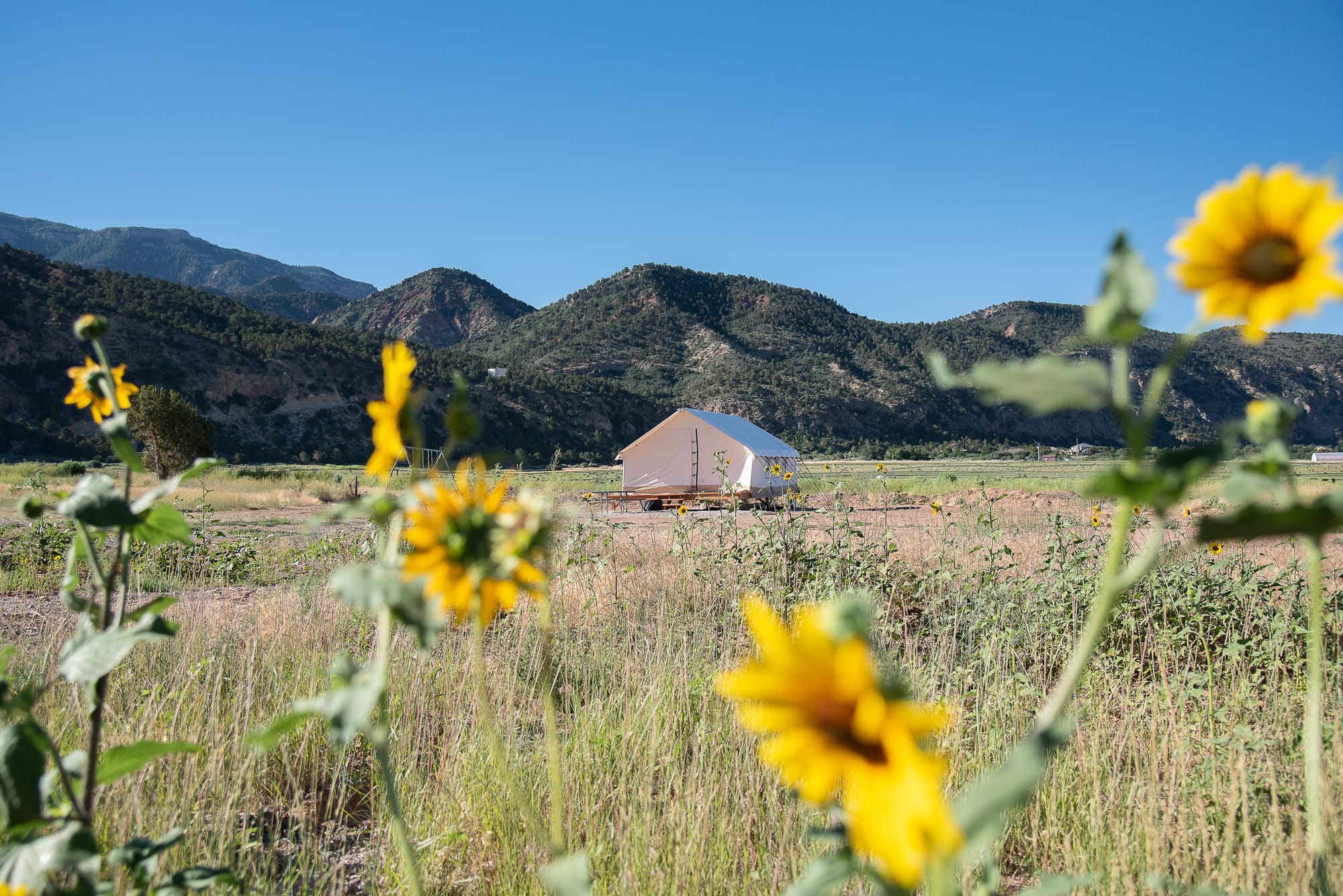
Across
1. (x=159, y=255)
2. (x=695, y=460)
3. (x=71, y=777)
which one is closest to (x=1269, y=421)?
(x=71, y=777)

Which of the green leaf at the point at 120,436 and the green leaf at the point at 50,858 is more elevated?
the green leaf at the point at 120,436

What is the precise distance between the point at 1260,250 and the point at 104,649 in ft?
3.31

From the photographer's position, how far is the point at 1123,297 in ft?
1.54

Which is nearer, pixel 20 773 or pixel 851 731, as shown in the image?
pixel 851 731

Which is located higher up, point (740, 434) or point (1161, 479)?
point (740, 434)

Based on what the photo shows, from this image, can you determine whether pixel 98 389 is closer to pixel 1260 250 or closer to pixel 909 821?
pixel 909 821

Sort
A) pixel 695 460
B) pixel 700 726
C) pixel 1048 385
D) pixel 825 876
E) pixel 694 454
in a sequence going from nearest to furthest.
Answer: pixel 1048 385
pixel 825 876
pixel 700 726
pixel 695 460
pixel 694 454

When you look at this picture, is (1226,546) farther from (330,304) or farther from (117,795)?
(330,304)

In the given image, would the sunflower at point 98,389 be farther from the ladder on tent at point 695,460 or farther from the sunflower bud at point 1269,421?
the ladder on tent at point 695,460

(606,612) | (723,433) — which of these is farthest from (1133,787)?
(723,433)

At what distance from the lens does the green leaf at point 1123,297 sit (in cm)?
46

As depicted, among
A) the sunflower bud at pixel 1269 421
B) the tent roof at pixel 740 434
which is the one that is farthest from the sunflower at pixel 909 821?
the tent roof at pixel 740 434

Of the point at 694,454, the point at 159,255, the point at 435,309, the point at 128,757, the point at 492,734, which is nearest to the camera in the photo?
the point at 492,734

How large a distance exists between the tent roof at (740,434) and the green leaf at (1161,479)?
1774 cm
